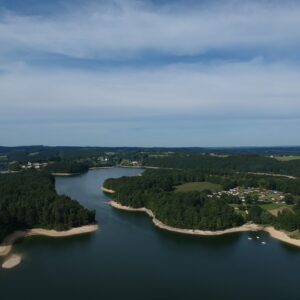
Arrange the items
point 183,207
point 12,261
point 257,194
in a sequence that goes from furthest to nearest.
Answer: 1. point 257,194
2. point 183,207
3. point 12,261

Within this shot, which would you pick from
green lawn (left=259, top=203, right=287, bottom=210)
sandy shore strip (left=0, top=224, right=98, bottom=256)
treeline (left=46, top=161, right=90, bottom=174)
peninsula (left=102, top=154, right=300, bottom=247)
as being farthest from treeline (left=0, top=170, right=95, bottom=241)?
treeline (left=46, top=161, right=90, bottom=174)

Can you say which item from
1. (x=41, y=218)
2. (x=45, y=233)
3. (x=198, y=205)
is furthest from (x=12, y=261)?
(x=198, y=205)

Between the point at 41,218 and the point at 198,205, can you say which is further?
the point at 198,205

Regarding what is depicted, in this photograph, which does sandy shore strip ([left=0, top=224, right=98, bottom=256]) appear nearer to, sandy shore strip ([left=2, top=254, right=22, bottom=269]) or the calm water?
the calm water

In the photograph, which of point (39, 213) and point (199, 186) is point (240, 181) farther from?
point (39, 213)

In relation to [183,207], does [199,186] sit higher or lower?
lower

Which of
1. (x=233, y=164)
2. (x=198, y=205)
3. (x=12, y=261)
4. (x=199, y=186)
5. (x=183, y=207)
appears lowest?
(x=12, y=261)
